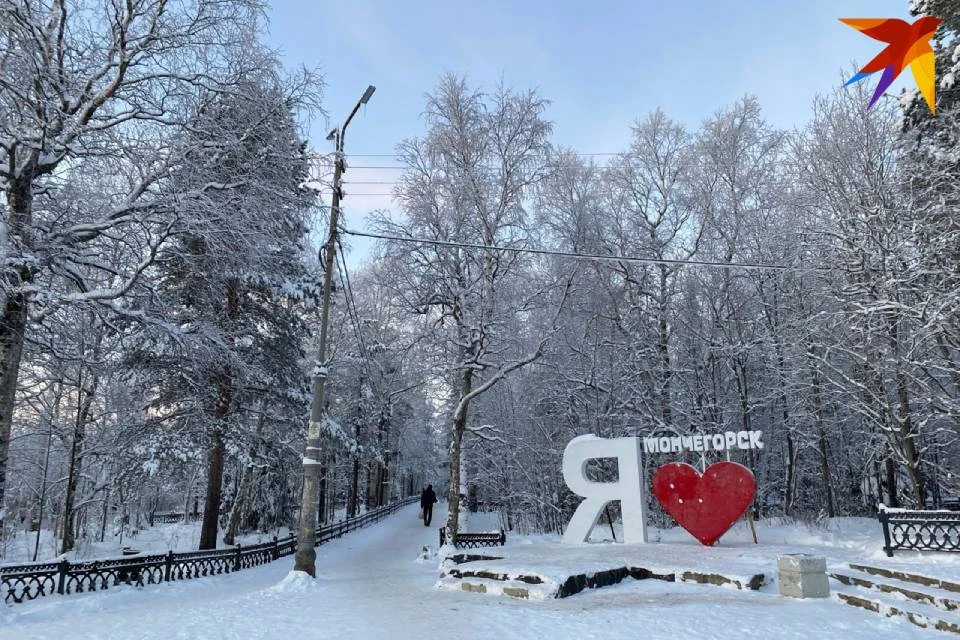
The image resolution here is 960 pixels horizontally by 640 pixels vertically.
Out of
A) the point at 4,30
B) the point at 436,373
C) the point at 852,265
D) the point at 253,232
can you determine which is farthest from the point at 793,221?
the point at 4,30

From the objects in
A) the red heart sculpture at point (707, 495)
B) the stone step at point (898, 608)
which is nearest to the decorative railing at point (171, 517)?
the red heart sculpture at point (707, 495)

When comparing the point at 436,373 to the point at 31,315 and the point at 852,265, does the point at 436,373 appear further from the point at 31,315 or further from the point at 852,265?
the point at 852,265

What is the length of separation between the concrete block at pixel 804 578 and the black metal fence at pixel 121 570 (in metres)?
10.8

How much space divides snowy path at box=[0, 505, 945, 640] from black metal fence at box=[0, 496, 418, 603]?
0.40m

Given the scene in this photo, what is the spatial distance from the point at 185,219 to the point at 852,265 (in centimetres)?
1456

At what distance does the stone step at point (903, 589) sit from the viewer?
7420 mm

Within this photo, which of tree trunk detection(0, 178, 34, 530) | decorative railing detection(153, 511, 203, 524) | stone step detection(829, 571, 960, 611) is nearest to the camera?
stone step detection(829, 571, 960, 611)

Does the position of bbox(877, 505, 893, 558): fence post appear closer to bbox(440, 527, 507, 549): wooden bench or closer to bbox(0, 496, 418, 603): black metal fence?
bbox(440, 527, 507, 549): wooden bench

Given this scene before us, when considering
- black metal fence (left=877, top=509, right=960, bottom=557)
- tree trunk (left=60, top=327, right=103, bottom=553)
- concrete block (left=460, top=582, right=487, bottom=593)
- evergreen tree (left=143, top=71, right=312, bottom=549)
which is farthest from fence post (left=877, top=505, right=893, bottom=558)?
tree trunk (left=60, top=327, right=103, bottom=553)

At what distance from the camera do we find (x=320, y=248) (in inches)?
484

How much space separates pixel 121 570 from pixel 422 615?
585 centimetres

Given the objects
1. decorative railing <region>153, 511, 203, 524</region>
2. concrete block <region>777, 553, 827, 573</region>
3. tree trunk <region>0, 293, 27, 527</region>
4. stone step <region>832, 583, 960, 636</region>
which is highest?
tree trunk <region>0, 293, 27, 527</region>

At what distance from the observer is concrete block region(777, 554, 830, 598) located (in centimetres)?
859

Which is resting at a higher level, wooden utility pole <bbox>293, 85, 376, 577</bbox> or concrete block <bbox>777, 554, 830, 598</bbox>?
wooden utility pole <bbox>293, 85, 376, 577</bbox>
